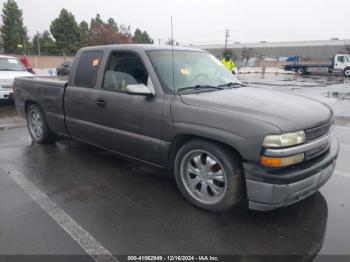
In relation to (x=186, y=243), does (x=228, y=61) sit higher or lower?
higher

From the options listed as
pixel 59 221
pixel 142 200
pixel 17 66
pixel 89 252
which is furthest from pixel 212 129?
pixel 17 66

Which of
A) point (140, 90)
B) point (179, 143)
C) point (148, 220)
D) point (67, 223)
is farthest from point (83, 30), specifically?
point (148, 220)

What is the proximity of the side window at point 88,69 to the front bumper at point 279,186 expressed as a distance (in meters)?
2.70

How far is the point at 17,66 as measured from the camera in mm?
11164

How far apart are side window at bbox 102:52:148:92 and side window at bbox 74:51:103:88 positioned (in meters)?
0.26

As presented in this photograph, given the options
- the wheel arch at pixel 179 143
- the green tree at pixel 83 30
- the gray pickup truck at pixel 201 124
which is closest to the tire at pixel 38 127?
the gray pickup truck at pixel 201 124

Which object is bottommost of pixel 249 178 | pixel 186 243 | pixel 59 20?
pixel 186 243

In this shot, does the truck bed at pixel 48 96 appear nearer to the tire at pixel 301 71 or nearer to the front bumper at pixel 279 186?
the front bumper at pixel 279 186

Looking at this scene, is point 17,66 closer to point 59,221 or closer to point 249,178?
point 59,221

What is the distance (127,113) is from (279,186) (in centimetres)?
205

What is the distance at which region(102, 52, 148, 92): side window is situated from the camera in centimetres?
393

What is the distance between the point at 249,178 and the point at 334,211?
125cm

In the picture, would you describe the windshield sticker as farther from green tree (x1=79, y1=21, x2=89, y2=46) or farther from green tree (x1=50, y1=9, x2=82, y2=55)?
green tree (x1=79, y1=21, x2=89, y2=46)

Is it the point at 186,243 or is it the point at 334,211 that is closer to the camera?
the point at 186,243
